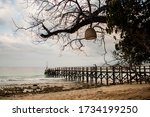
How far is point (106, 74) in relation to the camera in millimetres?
39281

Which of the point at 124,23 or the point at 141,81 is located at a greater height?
the point at 124,23

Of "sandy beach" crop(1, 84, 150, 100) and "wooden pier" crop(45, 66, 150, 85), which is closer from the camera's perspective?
"sandy beach" crop(1, 84, 150, 100)

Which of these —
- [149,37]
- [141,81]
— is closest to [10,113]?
[149,37]

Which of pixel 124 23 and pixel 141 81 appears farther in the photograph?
pixel 141 81

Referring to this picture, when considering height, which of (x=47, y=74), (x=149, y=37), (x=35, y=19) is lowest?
(x=47, y=74)

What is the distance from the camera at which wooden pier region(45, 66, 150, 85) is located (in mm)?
31134

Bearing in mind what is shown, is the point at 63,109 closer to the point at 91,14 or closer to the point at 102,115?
the point at 102,115

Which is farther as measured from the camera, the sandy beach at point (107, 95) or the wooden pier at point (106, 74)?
the wooden pier at point (106, 74)

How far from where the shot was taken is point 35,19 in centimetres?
1584

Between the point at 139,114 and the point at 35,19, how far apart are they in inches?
317

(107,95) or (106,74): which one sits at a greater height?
(107,95)

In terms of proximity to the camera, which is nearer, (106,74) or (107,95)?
(107,95)

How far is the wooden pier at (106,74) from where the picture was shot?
3113 centimetres

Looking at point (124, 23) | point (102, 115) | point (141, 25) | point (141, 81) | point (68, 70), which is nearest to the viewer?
point (102, 115)
